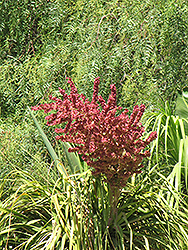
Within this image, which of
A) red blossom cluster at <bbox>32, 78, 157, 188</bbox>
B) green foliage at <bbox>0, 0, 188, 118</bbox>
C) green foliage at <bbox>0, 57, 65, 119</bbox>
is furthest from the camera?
green foliage at <bbox>0, 57, 65, 119</bbox>

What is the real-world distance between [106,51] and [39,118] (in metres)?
0.80

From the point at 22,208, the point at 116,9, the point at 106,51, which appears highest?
the point at 116,9

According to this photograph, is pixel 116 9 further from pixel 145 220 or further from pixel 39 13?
pixel 145 220

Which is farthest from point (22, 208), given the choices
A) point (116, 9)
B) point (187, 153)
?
point (116, 9)

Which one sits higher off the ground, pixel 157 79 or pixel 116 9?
pixel 116 9

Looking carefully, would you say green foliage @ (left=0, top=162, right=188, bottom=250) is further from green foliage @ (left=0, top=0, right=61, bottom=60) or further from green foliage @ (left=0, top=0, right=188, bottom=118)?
green foliage @ (left=0, top=0, right=61, bottom=60)

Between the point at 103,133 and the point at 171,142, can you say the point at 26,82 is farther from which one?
the point at 103,133

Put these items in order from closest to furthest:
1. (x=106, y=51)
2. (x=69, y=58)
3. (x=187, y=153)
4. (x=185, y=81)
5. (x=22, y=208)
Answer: (x=22, y=208), (x=187, y=153), (x=185, y=81), (x=106, y=51), (x=69, y=58)

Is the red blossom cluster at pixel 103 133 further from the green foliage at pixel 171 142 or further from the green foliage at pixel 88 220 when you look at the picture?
the green foliage at pixel 171 142

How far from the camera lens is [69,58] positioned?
9.23 ft

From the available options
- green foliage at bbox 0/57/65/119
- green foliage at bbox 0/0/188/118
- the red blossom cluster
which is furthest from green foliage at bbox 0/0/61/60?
the red blossom cluster

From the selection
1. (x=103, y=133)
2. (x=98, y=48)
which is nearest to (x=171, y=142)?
(x=103, y=133)

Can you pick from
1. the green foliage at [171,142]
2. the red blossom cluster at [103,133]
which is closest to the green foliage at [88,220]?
the red blossom cluster at [103,133]

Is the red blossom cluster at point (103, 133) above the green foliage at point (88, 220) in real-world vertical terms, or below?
above
